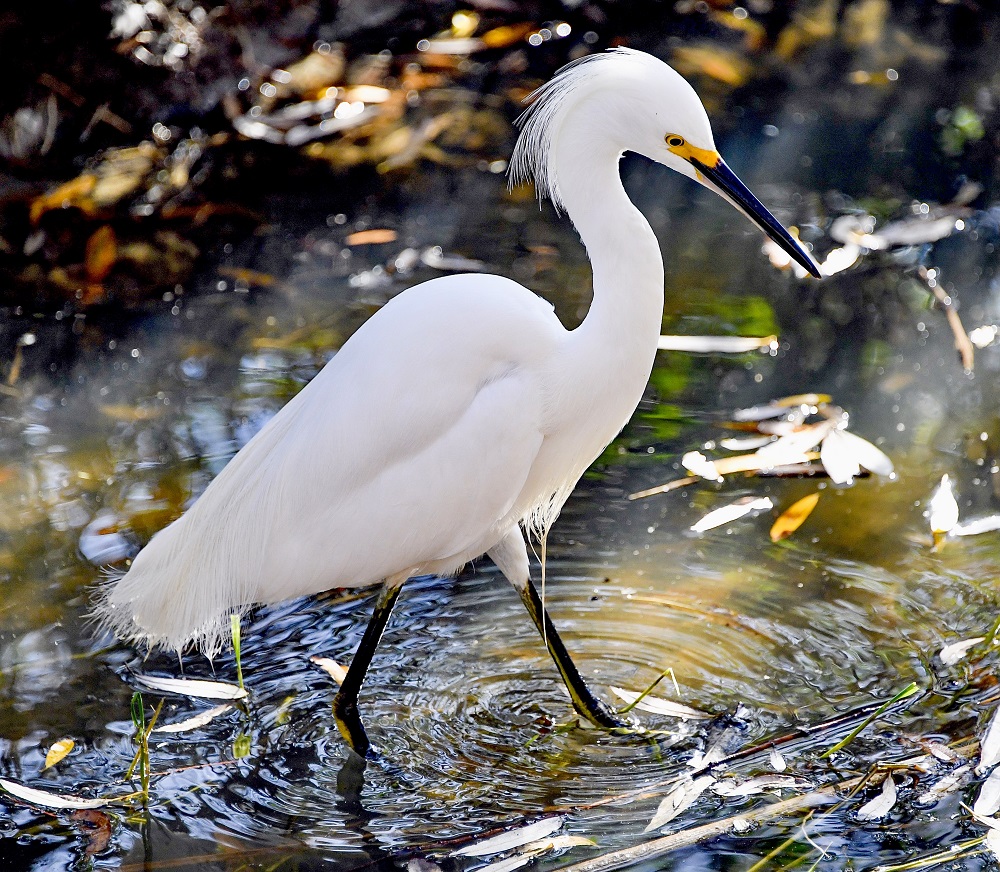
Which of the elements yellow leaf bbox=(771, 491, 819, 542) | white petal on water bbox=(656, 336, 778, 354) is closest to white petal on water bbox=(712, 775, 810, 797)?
yellow leaf bbox=(771, 491, 819, 542)

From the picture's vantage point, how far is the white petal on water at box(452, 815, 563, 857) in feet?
7.66

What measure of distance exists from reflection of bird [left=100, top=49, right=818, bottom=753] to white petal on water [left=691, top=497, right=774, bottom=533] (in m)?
0.79

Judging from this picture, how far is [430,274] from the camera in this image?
190 inches

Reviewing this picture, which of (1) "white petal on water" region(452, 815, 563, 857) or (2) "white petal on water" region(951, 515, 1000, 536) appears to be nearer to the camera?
(1) "white petal on water" region(452, 815, 563, 857)

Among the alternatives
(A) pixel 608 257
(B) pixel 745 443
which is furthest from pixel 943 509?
(A) pixel 608 257

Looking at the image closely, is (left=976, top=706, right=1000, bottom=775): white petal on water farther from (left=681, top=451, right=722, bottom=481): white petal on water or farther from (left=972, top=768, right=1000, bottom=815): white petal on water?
(left=681, top=451, right=722, bottom=481): white petal on water

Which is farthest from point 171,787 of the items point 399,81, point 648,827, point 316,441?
point 399,81

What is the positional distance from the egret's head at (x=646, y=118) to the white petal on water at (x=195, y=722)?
1502 mm

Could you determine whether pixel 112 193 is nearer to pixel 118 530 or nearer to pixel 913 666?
pixel 118 530

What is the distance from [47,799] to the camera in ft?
8.18

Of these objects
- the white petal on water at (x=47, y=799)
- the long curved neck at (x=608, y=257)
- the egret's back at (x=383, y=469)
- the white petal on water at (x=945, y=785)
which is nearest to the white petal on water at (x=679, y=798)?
the white petal on water at (x=945, y=785)

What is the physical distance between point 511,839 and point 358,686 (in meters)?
0.53

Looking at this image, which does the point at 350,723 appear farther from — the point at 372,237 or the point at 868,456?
the point at 372,237

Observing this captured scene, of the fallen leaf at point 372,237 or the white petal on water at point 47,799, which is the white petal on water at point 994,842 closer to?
the white petal on water at point 47,799
